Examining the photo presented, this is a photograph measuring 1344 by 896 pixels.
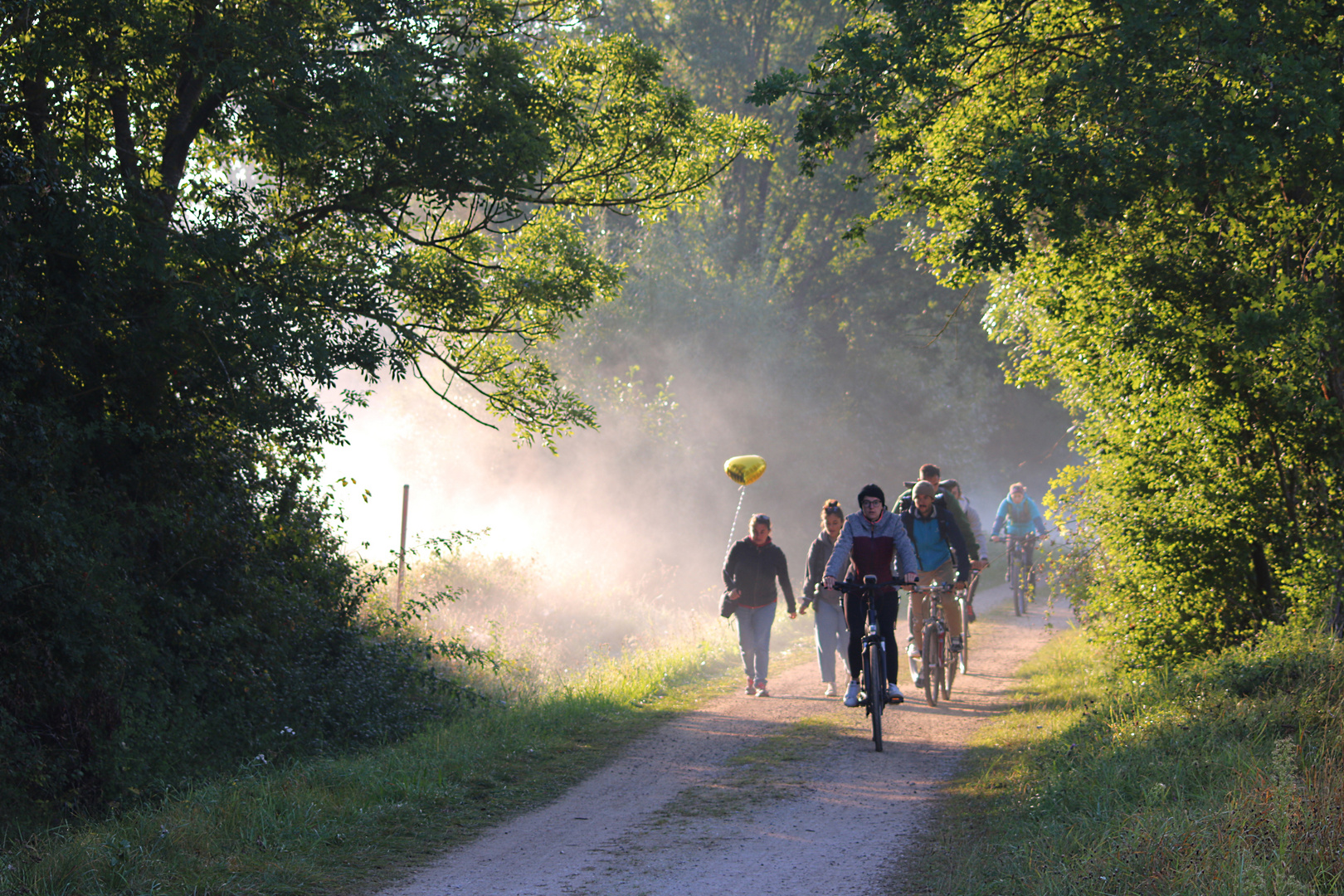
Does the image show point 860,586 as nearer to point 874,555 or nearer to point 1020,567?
point 874,555

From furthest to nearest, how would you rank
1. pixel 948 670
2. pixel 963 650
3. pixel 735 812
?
pixel 963 650 → pixel 948 670 → pixel 735 812

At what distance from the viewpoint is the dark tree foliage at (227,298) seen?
795 centimetres

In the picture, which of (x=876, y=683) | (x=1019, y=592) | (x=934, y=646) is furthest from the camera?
(x=1019, y=592)

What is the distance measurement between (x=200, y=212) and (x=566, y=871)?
7085 mm

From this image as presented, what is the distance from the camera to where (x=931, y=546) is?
11477 millimetres

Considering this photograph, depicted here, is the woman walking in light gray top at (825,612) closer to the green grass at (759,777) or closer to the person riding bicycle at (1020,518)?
the green grass at (759,777)

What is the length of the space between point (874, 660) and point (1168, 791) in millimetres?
3186

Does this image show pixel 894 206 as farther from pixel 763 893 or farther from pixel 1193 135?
pixel 763 893

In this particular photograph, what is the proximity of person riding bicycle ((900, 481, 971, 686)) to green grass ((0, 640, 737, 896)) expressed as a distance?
333cm

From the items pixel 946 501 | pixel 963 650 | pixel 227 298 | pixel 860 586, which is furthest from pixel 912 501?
pixel 227 298

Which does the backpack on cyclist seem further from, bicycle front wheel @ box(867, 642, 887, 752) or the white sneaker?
bicycle front wheel @ box(867, 642, 887, 752)

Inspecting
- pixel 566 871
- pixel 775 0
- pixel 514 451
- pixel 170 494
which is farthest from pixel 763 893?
pixel 775 0

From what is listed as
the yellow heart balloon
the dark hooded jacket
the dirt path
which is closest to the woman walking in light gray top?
the dark hooded jacket

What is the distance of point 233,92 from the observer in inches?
370
